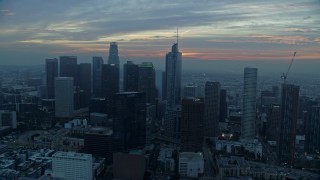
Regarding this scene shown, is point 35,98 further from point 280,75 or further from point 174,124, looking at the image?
point 280,75

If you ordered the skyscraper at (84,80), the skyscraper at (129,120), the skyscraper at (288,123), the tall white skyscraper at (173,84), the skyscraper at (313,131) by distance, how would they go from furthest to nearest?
the skyscraper at (84,80)
the tall white skyscraper at (173,84)
the skyscraper at (129,120)
the skyscraper at (288,123)
the skyscraper at (313,131)

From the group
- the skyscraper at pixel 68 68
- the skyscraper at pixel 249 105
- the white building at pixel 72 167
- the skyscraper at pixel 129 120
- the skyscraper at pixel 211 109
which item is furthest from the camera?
the skyscraper at pixel 68 68

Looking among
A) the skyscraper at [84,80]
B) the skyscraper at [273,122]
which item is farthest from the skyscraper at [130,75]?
the skyscraper at [273,122]

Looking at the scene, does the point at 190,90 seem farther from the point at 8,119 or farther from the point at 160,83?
the point at 8,119

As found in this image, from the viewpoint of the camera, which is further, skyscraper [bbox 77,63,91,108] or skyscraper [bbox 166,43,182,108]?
skyscraper [bbox 77,63,91,108]

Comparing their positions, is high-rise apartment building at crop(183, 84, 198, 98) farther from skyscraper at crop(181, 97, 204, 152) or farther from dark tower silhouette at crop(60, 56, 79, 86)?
dark tower silhouette at crop(60, 56, 79, 86)

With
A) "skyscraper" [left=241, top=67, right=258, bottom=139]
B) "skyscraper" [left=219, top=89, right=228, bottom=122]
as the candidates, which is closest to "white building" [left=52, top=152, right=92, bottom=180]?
"skyscraper" [left=241, top=67, right=258, bottom=139]

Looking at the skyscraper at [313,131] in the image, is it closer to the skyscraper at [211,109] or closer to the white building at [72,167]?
the skyscraper at [211,109]
